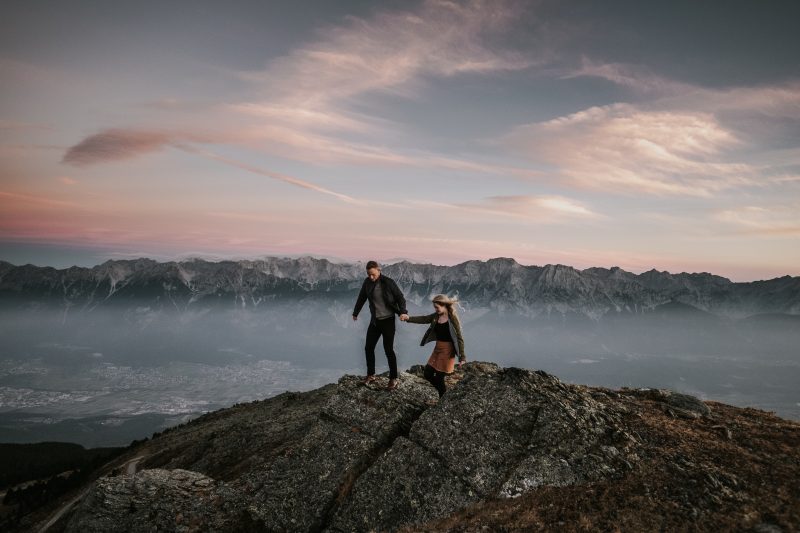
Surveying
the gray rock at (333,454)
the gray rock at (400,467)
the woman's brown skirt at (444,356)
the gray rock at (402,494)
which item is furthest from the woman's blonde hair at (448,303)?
the gray rock at (402,494)

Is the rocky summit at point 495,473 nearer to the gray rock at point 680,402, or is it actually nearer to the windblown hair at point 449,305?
the gray rock at point 680,402

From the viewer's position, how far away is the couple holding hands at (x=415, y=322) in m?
19.0

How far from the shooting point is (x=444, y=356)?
19203 mm

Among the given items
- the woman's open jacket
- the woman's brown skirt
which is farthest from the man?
the woman's brown skirt

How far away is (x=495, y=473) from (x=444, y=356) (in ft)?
17.9

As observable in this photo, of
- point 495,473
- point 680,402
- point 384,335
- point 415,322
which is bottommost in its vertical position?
point 495,473

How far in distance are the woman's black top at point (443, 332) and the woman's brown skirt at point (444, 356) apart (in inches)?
7.8

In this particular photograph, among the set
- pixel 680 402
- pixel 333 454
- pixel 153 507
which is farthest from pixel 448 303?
pixel 153 507

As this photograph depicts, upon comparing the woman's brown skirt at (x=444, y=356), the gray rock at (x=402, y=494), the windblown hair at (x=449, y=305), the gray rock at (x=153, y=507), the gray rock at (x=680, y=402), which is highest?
the windblown hair at (x=449, y=305)

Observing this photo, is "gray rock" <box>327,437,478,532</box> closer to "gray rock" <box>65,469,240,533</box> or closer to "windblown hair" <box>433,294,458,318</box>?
"gray rock" <box>65,469,240,533</box>

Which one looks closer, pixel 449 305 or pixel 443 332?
pixel 449 305

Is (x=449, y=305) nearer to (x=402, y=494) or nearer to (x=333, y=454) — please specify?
(x=402, y=494)

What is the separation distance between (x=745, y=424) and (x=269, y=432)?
33645mm

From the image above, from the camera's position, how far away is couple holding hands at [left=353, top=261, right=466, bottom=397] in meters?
19.0
